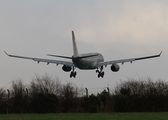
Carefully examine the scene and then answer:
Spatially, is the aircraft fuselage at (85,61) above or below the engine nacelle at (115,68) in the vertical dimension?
above

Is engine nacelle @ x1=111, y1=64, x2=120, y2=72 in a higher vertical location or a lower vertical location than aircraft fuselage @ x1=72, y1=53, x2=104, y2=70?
lower

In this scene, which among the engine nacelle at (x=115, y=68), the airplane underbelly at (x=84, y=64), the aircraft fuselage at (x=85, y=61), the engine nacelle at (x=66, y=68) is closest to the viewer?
the aircraft fuselage at (x=85, y=61)

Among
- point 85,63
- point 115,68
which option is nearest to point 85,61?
point 85,63

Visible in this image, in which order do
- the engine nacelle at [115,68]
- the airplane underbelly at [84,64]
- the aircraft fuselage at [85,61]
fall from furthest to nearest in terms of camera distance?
the engine nacelle at [115,68], the airplane underbelly at [84,64], the aircraft fuselage at [85,61]

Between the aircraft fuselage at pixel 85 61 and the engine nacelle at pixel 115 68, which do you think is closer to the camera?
the aircraft fuselage at pixel 85 61

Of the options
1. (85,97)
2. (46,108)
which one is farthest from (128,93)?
(46,108)

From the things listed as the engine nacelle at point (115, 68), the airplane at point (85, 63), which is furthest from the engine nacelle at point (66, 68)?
the engine nacelle at point (115, 68)

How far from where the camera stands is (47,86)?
399ft

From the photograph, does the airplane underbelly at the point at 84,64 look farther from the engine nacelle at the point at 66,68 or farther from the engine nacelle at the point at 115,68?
the engine nacelle at the point at 115,68

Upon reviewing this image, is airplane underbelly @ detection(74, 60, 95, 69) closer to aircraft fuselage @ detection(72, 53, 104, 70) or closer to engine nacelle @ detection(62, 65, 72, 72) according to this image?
aircraft fuselage @ detection(72, 53, 104, 70)

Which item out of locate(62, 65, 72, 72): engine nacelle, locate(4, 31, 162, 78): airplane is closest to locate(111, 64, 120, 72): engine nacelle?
locate(4, 31, 162, 78): airplane

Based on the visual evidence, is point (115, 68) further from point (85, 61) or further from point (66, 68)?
point (66, 68)

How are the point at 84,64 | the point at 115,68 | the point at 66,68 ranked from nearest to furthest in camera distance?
the point at 84,64 → the point at 66,68 → the point at 115,68

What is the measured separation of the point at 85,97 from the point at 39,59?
675 inches
